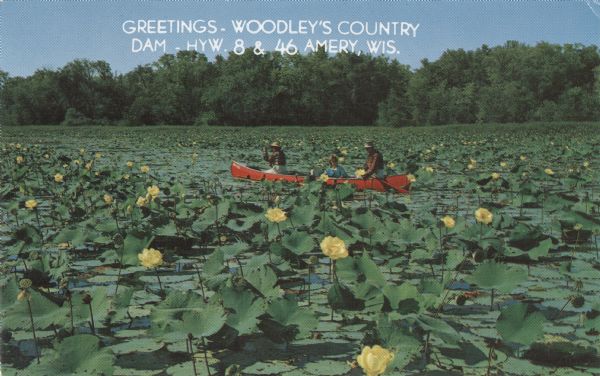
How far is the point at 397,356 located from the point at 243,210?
100 inches

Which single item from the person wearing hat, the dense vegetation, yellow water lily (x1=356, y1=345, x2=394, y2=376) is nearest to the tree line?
the person wearing hat

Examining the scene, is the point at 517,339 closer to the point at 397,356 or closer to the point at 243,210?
the point at 397,356

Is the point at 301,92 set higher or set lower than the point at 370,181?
higher

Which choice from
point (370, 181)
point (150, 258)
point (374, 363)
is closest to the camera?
point (374, 363)

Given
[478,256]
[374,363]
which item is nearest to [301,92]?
[478,256]

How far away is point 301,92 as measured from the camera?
4538 centimetres

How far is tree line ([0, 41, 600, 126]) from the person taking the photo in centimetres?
3981

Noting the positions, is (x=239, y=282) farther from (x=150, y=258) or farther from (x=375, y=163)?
(x=375, y=163)

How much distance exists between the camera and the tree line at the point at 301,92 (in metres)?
39.8

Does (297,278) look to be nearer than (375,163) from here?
Yes

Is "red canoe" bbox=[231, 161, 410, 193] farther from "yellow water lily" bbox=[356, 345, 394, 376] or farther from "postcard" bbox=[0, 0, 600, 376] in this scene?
"yellow water lily" bbox=[356, 345, 394, 376]

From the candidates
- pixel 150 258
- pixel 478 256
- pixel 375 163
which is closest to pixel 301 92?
pixel 375 163

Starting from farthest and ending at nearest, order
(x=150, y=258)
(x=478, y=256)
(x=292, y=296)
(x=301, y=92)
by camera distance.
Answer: (x=301, y=92)
(x=478, y=256)
(x=150, y=258)
(x=292, y=296)

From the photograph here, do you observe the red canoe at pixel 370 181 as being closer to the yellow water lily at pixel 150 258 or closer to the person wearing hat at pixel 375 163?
the person wearing hat at pixel 375 163
